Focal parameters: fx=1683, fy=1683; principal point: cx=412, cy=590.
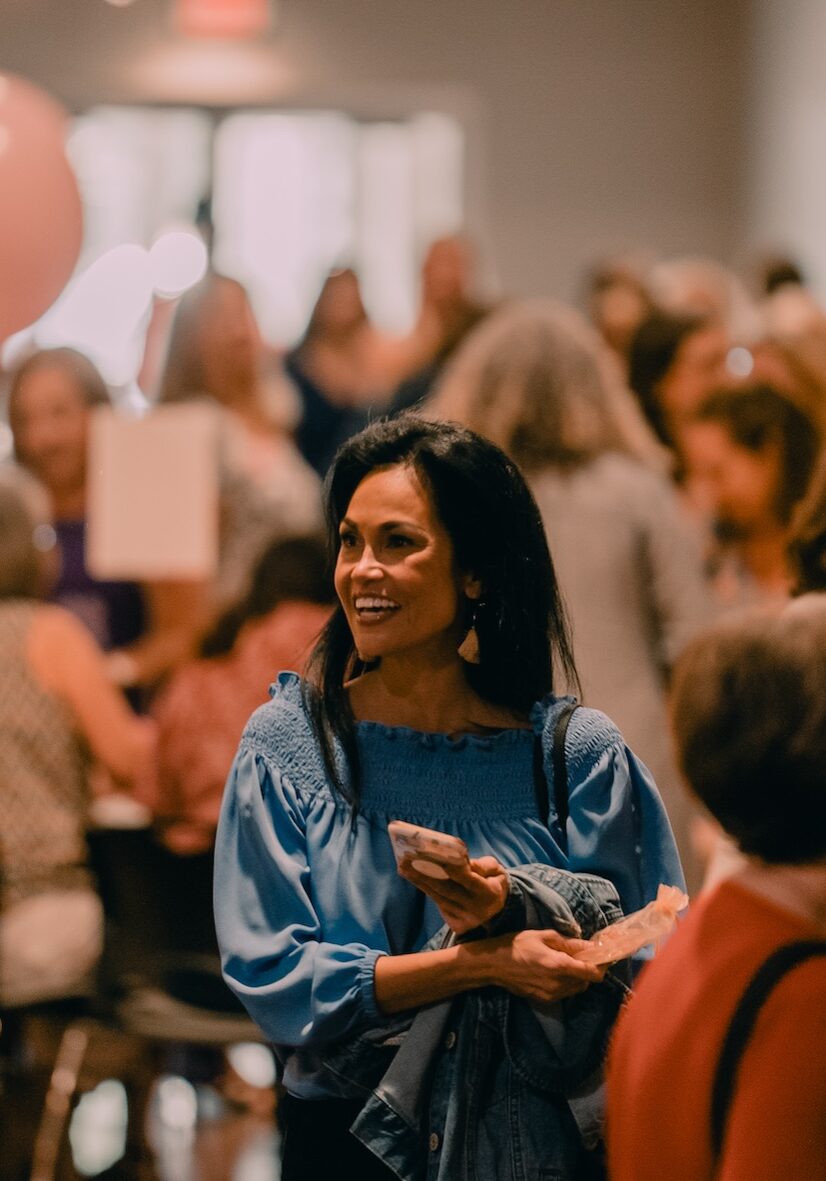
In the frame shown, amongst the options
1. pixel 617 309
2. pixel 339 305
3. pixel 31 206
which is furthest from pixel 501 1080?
pixel 339 305

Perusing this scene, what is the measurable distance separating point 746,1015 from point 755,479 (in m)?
2.43

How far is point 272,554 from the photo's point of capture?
3643 millimetres

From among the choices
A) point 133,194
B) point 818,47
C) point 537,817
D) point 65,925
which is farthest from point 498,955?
point 133,194

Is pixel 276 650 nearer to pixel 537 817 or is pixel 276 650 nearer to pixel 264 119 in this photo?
pixel 537 817

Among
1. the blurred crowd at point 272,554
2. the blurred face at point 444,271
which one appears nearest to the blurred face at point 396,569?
Result: the blurred crowd at point 272,554

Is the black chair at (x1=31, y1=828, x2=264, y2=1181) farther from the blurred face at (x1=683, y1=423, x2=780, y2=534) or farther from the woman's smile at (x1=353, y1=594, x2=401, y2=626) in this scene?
the woman's smile at (x1=353, y1=594, x2=401, y2=626)

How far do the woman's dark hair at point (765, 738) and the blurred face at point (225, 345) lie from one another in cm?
376

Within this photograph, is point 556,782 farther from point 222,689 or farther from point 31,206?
point 31,206

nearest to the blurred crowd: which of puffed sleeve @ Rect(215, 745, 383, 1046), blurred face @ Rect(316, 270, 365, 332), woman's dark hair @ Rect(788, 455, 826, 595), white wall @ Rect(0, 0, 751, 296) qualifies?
woman's dark hair @ Rect(788, 455, 826, 595)

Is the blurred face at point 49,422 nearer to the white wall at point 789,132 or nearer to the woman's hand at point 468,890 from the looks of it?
the woman's hand at point 468,890

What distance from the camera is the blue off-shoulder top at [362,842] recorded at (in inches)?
62.3

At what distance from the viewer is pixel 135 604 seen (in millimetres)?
4773

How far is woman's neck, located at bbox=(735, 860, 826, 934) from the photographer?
126 centimetres

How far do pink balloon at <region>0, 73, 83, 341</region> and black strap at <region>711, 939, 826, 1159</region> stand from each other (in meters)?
3.00
